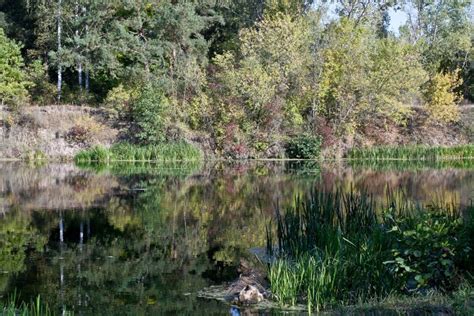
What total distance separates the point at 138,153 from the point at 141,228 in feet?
79.7

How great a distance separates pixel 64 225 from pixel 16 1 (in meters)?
40.1

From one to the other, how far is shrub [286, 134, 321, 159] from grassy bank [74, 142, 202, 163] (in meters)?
6.36

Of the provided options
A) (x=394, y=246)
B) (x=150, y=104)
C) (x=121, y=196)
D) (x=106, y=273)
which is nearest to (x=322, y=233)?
(x=394, y=246)

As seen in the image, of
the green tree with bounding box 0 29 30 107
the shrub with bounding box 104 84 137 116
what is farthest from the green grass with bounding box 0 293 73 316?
the green tree with bounding box 0 29 30 107

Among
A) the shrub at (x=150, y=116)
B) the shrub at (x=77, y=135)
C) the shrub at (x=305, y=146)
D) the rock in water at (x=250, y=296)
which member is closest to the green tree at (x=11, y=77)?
the shrub at (x=77, y=135)

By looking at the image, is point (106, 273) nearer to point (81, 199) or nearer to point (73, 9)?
point (81, 199)

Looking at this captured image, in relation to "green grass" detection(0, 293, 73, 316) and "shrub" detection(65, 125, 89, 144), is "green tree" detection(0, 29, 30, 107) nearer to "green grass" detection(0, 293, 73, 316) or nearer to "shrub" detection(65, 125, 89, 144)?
"shrub" detection(65, 125, 89, 144)

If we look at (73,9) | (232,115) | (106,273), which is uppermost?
(73,9)

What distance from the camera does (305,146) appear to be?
4075 cm

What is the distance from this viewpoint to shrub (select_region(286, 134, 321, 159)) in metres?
40.8

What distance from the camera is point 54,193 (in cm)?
2198

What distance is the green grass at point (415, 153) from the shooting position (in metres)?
42.0

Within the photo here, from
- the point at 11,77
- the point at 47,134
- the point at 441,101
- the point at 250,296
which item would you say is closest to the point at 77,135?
the point at 47,134

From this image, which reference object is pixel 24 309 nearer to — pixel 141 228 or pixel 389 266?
pixel 389 266
